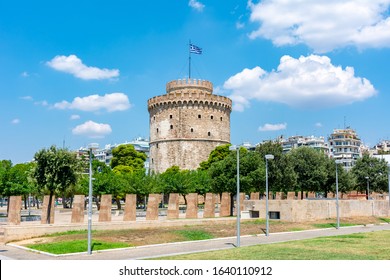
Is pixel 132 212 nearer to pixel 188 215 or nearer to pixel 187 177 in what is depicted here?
pixel 188 215

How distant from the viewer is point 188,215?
37.8m

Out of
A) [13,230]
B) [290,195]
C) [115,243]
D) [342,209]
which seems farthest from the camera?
[290,195]

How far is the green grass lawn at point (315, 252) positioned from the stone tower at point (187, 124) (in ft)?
190

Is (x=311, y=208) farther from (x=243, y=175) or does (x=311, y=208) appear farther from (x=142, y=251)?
(x=142, y=251)

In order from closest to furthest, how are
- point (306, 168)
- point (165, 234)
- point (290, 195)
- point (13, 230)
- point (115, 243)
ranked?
point (115, 243) < point (13, 230) < point (165, 234) < point (290, 195) < point (306, 168)

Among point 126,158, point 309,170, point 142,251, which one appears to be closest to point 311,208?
point 309,170

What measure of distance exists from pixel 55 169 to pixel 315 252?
1977 centimetres

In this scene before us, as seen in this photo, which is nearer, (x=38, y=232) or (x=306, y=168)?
(x=38, y=232)

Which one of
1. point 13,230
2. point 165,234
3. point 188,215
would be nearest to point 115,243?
point 165,234

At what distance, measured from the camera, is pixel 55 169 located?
3297cm

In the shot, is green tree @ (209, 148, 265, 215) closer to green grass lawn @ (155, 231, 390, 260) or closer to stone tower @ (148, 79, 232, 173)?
green grass lawn @ (155, 231, 390, 260)

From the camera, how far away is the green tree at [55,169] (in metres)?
32.8

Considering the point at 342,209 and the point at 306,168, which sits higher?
the point at 306,168
